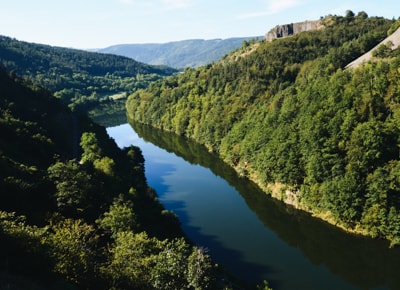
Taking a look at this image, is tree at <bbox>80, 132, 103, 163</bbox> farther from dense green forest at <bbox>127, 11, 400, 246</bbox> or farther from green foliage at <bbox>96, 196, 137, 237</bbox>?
dense green forest at <bbox>127, 11, 400, 246</bbox>

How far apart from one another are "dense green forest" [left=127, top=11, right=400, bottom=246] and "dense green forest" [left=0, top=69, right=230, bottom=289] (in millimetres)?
25404

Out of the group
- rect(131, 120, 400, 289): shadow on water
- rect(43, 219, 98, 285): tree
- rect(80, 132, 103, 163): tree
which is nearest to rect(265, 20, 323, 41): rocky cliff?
rect(131, 120, 400, 289): shadow on water

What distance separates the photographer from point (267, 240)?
56.5 metres

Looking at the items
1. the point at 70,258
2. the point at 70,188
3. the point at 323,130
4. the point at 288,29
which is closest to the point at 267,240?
the point at 323,130

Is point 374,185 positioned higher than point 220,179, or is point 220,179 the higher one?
point 374,185

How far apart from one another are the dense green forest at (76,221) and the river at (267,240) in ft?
25.2

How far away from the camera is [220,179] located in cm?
8756

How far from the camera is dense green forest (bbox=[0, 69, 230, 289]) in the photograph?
983 inches

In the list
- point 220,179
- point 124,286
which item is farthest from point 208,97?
point 124,286

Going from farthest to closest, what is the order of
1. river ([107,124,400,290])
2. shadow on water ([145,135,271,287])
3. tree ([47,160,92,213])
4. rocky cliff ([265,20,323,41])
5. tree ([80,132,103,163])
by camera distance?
rocky cliff ([265,20,323,41]) < tree ([80,132,103,163]) < river ([107,124,400,290]) < shadow on water ([145,135,271,287]) < tree ([47,160,92,213])

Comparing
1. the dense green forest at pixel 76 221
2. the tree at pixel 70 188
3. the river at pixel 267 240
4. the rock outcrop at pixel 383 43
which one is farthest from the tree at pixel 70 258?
the rock outcrop at pixel 383 43

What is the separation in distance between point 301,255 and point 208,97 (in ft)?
289

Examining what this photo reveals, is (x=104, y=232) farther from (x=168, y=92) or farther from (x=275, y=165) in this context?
(x=168, y=92)

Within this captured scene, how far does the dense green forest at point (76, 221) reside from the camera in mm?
24969
